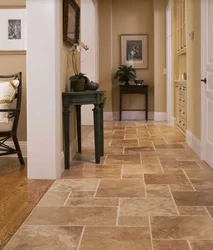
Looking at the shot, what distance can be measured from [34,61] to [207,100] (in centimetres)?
185

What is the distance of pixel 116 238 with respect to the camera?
222 cm

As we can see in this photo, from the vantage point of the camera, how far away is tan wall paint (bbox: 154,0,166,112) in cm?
928

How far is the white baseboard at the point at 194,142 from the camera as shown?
4757 mm

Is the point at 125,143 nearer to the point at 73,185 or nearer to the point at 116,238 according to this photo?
the point at 73,185

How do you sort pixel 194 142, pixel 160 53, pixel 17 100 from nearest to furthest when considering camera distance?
1. pixel 17 100
2. pixel 194 142
3. pixel 160 53

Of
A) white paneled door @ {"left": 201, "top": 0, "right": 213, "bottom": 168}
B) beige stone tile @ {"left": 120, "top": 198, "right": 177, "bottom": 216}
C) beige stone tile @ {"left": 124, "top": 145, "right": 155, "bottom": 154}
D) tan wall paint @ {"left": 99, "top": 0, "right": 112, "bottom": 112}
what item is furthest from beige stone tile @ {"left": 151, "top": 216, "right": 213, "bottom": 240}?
tan wall paint @ {"left": 99, "top": 0, "right": 112, "bottom": 112}

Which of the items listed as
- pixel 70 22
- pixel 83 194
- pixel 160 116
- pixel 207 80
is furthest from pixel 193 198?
pixel 160 116

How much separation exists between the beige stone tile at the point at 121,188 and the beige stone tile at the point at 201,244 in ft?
3.20

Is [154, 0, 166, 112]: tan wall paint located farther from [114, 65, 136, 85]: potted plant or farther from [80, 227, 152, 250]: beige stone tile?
[80, 227, 152, 250]: beige stone tile

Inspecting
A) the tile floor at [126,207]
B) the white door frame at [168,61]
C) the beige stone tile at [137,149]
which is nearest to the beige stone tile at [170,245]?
the tile floor at [126,207]

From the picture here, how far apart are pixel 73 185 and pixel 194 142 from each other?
2.12 meters

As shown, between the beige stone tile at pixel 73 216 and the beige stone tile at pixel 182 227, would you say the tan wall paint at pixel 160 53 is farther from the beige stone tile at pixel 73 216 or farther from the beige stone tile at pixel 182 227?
the beige stone tile at pixel 182 227

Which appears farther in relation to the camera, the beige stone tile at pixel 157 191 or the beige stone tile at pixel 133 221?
the beige stone tile at pixel 157 191

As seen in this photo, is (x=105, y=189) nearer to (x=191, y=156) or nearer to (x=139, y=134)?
(x=191, y=156)
